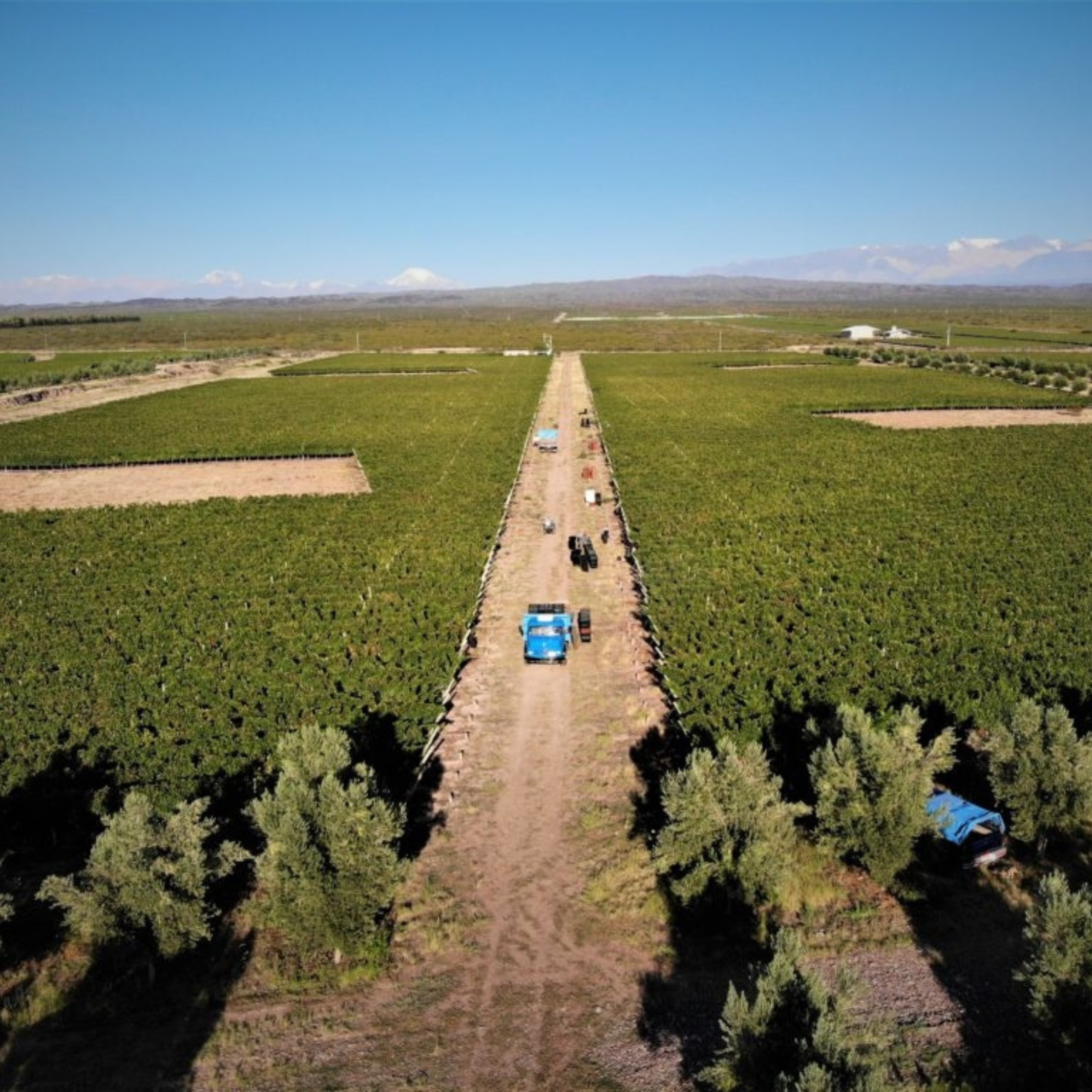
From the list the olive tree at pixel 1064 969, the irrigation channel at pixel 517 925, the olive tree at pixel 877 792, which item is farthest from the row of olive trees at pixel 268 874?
the olive tree at pixel 1064 969

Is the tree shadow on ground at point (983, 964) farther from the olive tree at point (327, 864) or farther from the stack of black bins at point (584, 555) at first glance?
the stack of black bins at point (584, 555)

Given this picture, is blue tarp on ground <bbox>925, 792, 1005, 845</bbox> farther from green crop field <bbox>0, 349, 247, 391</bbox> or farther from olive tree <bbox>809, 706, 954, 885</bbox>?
green crop field <bbox>0, 349, 247, 391</bbox>

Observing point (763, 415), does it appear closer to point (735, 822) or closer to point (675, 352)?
point (735, 822)

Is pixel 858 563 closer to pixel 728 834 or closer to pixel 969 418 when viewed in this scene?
pixel 728 834

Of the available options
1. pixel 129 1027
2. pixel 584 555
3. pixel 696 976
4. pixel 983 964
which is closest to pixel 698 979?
pixel 696 976

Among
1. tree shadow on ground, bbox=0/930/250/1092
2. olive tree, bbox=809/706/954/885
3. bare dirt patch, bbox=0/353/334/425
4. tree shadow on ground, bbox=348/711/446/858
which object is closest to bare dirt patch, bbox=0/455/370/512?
tree shadow on ground, bbox=348/711/446/858

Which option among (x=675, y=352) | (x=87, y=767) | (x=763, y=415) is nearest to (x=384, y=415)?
(x=763, y=415)
